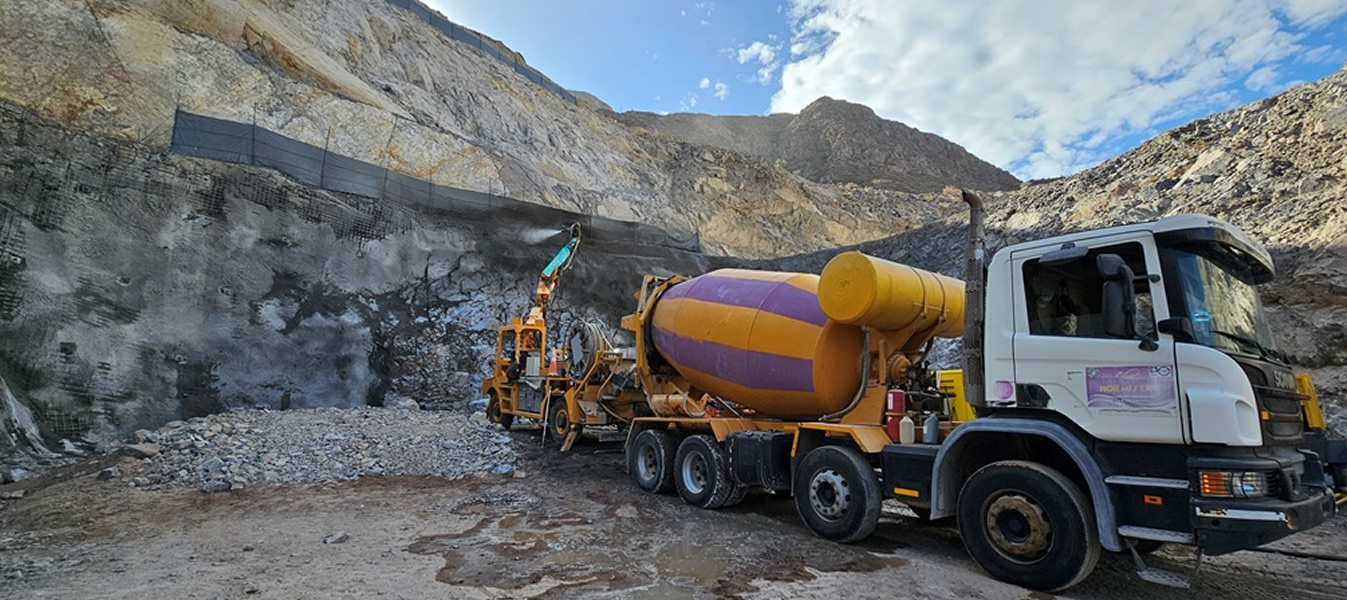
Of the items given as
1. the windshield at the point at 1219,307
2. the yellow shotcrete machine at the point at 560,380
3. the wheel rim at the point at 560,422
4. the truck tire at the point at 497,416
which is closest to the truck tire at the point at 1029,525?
the windshield at the point at 1219,307

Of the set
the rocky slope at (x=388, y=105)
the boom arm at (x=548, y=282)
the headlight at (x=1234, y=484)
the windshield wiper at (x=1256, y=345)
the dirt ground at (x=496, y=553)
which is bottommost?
the dirt ground at (x=496, y=553)

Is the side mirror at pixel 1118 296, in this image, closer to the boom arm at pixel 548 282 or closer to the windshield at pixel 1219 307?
the windshield at pixel 1219 307

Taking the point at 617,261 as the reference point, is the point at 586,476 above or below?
below

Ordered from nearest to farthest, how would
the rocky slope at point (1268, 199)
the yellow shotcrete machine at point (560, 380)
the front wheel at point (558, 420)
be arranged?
the rocky slope at point (1268, 199) < the yellow shotcrete machine at point (560, 380) < the front wheel at point (558, 420)

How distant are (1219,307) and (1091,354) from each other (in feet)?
2.64

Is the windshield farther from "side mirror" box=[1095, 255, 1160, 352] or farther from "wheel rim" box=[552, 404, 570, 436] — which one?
"wheel rim" box=[552, 404, 570, 436]

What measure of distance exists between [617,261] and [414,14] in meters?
14.8

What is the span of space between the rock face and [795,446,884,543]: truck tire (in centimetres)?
5660

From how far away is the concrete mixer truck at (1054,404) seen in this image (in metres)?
3.84

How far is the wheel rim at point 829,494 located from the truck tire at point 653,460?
2350mm

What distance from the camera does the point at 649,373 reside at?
8523 millimetres

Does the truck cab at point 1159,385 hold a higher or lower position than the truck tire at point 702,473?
higher

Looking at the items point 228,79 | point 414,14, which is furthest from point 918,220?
point 228,79

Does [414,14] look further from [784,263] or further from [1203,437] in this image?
[1203,437]
